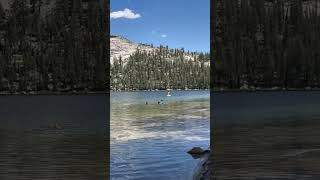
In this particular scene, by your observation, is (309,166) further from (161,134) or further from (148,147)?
(161,134)

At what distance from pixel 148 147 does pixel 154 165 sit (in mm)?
13456

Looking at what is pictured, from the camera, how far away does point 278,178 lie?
3003cm

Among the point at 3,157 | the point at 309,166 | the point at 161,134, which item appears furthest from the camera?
the point at 161,134

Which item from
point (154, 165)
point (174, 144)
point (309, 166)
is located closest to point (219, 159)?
point (154, 165)

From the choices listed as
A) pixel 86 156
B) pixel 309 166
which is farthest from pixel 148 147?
pixel 309 166

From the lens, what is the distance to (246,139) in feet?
178

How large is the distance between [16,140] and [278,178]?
117 feet

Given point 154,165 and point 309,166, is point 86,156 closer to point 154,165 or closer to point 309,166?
point 154,165

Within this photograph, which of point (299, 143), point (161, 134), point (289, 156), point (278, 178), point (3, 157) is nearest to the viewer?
point (278, 178)

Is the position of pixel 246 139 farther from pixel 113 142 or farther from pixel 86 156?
pixel 86 156

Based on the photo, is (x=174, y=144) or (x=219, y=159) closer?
(x=219, y=159)

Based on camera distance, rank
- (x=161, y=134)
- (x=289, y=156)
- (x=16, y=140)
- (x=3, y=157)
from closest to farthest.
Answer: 1. (x=289, y=156)
2. (x=3, y=157)
3. (x=16, y=140)
4. (x=161, y=134)

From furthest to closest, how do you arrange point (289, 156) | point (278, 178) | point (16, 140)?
point (16, 140)
point (289, 156)
point (278, 178)

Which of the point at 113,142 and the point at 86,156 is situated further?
the point at 113,142
